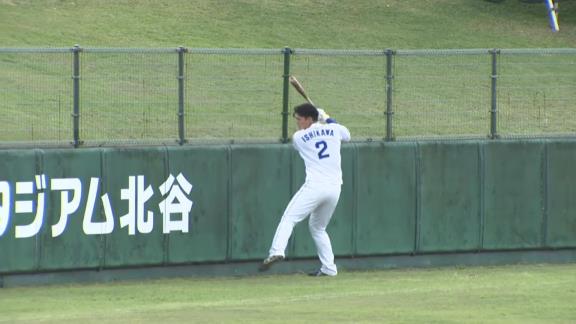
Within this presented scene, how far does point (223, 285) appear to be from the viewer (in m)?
13.0

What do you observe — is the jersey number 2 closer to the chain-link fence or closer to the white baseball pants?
the white baseball pants

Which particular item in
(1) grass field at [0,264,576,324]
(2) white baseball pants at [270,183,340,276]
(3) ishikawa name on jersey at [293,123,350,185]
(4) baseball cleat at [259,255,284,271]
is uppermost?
(3) ishikawa name on jersey at [293,123,350,185]

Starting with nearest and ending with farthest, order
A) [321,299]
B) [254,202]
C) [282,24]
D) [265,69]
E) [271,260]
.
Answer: [321,299] → [271,260] → [254,202] → [265,69] → [282,24]

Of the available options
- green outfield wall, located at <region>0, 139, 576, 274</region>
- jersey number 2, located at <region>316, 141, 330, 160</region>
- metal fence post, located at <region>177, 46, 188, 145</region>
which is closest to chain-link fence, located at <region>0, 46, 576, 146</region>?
metal fence post, located at <region>177, 46, 188, 145</region>

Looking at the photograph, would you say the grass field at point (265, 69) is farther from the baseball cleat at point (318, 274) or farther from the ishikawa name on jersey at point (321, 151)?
the baseball cleat at point (318, 274)

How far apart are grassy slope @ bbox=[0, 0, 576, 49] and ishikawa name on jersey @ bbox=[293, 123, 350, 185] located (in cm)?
1242

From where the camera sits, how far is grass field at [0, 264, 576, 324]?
34.8 ft

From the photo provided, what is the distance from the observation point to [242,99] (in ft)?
59.8

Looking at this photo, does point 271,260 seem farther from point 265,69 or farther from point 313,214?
point 265,69

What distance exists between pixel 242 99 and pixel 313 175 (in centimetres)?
537

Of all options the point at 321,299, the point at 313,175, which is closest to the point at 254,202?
the point at 313,175

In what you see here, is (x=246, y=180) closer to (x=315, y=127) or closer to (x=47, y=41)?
(x=315, y=127)

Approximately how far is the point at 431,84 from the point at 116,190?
899cm

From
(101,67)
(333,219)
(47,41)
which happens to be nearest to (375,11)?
(47,41)
